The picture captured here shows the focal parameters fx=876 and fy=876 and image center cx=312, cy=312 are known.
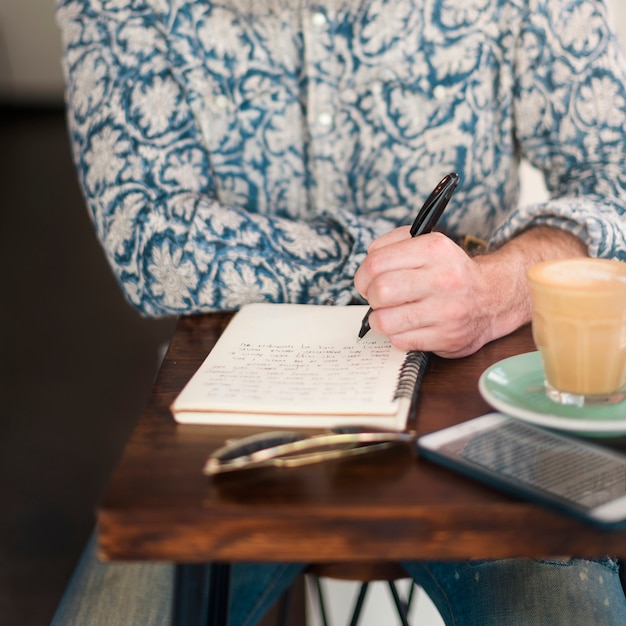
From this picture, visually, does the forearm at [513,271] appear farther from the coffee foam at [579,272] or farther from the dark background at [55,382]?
the dark background at [55,382]

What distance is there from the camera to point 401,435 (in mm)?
715

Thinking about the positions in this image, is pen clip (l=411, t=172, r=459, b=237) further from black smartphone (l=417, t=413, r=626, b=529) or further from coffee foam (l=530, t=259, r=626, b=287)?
black smartphone (l=417, t=413, r=626, b=529)

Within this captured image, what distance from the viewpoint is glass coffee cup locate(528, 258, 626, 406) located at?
75 cm

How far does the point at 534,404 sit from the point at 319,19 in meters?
0.85

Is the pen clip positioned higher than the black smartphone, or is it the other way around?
the pen clip

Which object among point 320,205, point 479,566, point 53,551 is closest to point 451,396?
point 479,566

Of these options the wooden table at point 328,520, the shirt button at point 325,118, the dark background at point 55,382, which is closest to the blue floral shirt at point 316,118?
the shirt button at point 325,118

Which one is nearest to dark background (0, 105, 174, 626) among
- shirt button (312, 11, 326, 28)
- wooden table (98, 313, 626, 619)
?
shirt button (312, 11, 326, 28)

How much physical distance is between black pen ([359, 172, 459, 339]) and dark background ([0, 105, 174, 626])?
5.18 feet

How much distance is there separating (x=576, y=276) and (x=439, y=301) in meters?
0.18

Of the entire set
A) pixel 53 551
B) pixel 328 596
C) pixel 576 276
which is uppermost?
pixel 576 276

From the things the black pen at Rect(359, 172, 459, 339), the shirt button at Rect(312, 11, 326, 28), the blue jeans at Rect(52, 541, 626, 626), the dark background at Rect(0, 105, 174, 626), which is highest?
the shirt button at Rect(312, 11, 326, 28)

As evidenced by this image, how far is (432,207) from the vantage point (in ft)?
3.12

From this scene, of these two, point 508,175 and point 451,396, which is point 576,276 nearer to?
point 451,396
